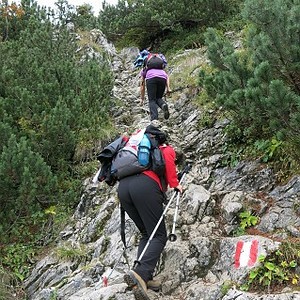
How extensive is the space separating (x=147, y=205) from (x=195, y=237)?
121cm

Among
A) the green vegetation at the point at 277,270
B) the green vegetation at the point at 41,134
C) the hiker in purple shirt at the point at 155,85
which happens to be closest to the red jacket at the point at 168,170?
the green vegetation at the point at 277,270

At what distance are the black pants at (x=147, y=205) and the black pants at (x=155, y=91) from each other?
432 centimetres

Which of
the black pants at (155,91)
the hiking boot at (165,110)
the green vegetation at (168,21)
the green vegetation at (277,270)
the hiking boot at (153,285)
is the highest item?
the green vegetation at (168,21)

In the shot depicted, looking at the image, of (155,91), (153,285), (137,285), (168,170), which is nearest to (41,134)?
(155,91)

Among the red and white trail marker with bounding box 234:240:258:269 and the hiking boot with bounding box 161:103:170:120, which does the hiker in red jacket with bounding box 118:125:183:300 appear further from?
the hiking boot with bounding box 161:103:170:120

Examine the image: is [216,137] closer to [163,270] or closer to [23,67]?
[163,270]

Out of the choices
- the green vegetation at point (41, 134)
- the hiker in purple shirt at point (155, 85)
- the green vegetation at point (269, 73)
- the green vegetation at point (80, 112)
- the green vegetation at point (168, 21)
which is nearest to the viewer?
the green vegetation at point (269, 73)

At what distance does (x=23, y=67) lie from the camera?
33.2 feet

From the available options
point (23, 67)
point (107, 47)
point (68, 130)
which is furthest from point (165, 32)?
point (68, 130)

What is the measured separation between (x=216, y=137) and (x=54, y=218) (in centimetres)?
334

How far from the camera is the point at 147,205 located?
4918 millimetres

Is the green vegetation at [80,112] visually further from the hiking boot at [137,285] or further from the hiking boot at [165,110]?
the hiking boot at [137,285]

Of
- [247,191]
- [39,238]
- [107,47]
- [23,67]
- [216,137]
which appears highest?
[107,47]

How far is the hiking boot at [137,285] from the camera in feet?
15.2
